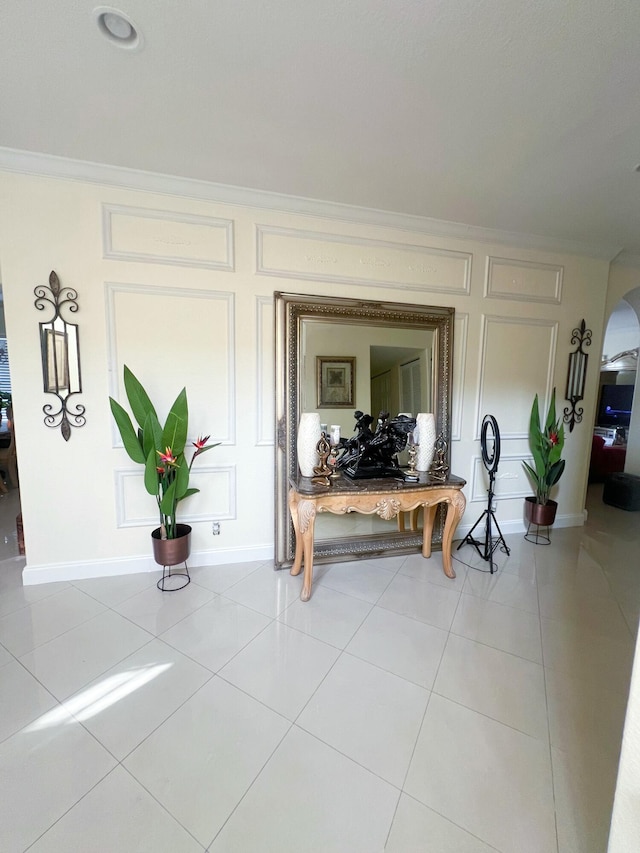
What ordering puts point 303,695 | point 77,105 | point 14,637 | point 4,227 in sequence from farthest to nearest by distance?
point 4,227, point 14,637, point 77,105, point 303,695

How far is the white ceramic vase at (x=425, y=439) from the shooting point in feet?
8.94

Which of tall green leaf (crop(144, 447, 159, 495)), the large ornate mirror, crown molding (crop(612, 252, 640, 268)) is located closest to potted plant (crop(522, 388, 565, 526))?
the large ornate mirror

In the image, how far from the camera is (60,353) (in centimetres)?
227

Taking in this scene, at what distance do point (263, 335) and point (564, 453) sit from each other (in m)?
3.23

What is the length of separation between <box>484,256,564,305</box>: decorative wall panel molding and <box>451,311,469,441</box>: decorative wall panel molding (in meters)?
0.36

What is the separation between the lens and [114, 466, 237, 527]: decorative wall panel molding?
8.20 ft

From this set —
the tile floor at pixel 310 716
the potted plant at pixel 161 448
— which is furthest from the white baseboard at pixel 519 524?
the potted plant at pixel 161 448

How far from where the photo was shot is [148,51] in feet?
4.64

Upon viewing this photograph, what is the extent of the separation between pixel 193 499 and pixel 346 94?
8.45 feet

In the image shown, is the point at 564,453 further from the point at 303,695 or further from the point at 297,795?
the point at 297,795

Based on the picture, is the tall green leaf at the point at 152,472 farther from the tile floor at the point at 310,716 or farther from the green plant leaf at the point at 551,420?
the green plant leaf at the point at 551,420

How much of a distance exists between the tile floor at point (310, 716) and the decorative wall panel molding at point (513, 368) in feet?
4.92

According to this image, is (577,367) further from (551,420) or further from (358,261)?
(358,261)

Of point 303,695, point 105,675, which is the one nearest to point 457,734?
point 303,695
